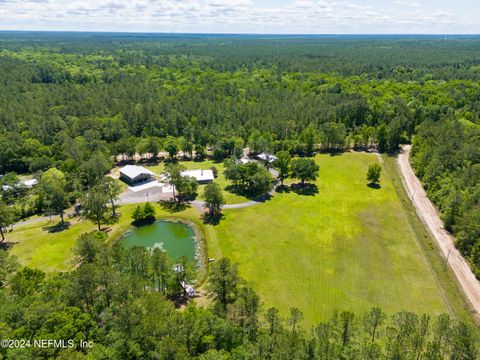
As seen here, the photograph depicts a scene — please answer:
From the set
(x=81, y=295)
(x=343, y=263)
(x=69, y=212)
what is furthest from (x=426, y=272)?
(x=69, y=212)

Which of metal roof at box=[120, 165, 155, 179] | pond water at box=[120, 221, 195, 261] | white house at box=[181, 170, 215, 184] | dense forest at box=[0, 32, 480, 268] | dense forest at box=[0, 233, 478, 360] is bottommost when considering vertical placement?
pond water at box=[120, 221, 195, 261]

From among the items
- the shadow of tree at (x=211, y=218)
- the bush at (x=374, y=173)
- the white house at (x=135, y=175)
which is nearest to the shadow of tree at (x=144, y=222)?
the shadow of tree at (x=211, y=218)

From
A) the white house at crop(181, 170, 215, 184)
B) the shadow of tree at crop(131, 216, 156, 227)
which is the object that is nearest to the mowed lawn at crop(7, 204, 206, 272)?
the shadow of tree at crop(131, 216, 156, 227)

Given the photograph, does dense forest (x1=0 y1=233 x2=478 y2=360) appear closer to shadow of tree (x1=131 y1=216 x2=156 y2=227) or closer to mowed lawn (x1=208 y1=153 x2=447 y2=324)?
mowed lawn (x1=208 y1=153 x2=447 y2=324)

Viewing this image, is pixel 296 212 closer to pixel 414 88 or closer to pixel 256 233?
pixel 256 233

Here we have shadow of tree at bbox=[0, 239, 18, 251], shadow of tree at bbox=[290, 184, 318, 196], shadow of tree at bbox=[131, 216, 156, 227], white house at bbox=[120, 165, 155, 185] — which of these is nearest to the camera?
shadow of tree at bbox=[0, 239, 18, 251]

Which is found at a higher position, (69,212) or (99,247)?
(99,247)
